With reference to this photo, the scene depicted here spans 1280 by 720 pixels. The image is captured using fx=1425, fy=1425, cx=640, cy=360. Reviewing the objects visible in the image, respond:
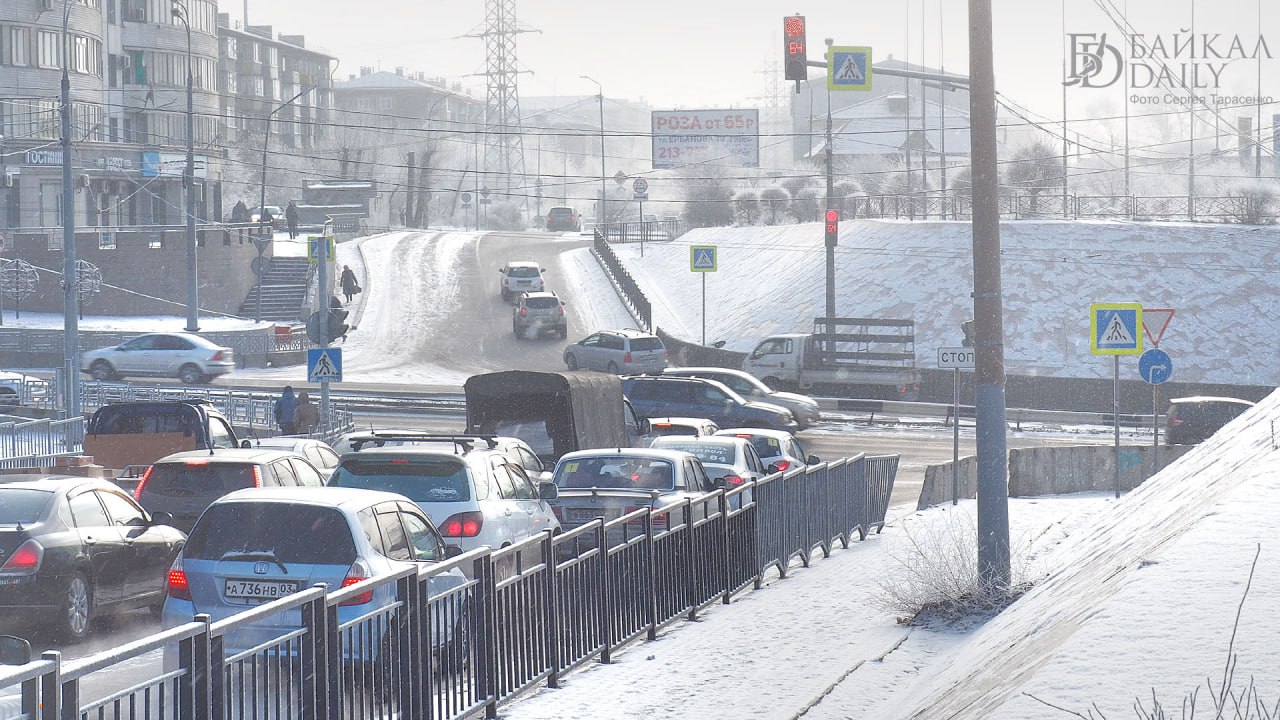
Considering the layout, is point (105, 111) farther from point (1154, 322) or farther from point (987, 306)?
point (987, 306)

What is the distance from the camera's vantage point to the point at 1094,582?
855 cm

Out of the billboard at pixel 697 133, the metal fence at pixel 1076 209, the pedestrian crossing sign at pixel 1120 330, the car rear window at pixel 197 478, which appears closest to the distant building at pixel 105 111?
the billboard at pixel 697 133

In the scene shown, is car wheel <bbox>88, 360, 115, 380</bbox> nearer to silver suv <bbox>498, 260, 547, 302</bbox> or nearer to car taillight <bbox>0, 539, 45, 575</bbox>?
silver suv <bbox>498, 260, 547, 302</bbox>

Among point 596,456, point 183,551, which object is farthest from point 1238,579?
point 596,456

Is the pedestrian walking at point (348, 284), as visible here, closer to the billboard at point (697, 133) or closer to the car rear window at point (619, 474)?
the billboard at point (697, 133)

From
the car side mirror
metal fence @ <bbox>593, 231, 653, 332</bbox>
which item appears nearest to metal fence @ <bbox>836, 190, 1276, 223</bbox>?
metal fence @ <bbox>593, 231, 653, 332</bbox>

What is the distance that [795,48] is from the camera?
19.8m

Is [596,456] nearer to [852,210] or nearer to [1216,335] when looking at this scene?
[1216,335]

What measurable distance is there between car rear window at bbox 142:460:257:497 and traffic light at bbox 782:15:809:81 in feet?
31.1

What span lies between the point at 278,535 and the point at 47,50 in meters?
63.5

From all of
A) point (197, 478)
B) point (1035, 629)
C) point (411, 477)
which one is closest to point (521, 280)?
point (197, 478)

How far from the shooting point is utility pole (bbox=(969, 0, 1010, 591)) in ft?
41.6

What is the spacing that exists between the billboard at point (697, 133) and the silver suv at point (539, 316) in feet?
156

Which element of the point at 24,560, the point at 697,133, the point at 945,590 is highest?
the point at 697,133
